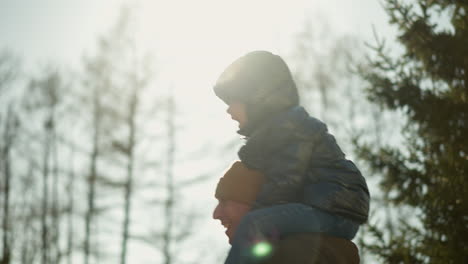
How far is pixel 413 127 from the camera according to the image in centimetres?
658

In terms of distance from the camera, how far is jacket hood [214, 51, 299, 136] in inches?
90.2

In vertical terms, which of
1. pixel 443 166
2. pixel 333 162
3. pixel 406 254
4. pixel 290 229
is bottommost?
pixel 290 229

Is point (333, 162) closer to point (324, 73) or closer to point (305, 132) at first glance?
point (305, 132)

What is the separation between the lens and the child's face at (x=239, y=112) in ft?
7.63

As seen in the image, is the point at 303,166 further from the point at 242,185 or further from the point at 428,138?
the point at 428,138

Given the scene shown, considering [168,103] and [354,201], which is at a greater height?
[168,103]

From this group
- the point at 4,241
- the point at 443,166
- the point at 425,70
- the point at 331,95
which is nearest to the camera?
the point at 443,166

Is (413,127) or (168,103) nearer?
(413,127)

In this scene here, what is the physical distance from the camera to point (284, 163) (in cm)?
210

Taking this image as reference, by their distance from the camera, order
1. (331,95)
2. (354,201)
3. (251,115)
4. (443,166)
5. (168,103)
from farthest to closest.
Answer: (331,95), (168,103), (443,166), (251,115), (354,201)

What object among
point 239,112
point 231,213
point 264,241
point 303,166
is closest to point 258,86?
point 239,112

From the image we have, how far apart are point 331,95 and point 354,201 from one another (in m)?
14.8

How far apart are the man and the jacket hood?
25cm

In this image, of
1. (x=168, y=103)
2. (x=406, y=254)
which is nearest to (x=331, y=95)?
(x=168, y=103)
